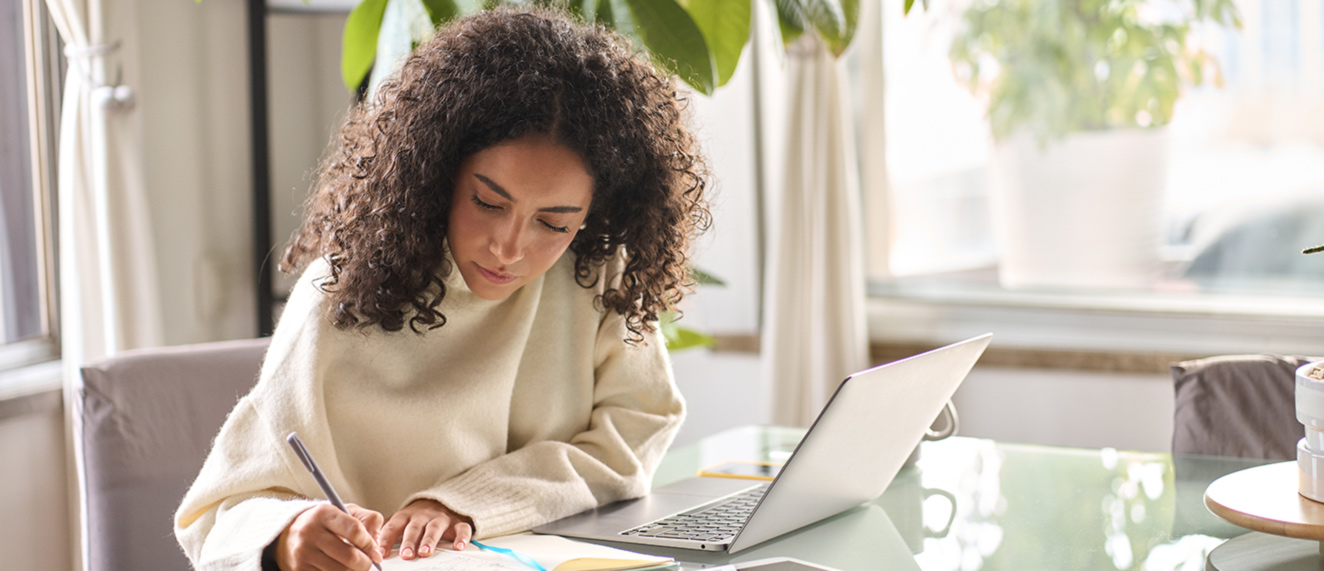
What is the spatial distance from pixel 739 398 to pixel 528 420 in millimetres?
1744

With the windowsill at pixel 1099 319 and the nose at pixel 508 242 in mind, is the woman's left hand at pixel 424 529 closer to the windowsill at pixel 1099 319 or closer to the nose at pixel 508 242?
the nose at pixel 508 242

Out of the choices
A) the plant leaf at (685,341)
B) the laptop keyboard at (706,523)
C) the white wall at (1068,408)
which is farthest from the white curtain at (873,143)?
the laptop keyboard at (706,523)

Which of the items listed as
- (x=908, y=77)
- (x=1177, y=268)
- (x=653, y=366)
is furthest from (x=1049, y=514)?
(x=908, y=77)

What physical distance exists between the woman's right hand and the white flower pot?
2188 mm

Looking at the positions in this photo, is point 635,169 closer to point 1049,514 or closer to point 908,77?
point 1049,514

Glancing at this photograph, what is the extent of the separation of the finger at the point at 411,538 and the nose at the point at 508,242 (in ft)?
0.84

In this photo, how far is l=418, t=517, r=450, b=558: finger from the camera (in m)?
0.98

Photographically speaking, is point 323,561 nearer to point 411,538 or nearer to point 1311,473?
point 411,538

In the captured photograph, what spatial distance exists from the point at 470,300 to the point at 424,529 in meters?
0.27

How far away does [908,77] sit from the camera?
9.30ft

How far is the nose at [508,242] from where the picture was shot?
1.08 metres

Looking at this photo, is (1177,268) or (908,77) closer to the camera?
(1177,268)

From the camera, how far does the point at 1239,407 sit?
142 centimetres

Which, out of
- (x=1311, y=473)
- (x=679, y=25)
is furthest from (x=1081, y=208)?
(x=1311, y=473)
